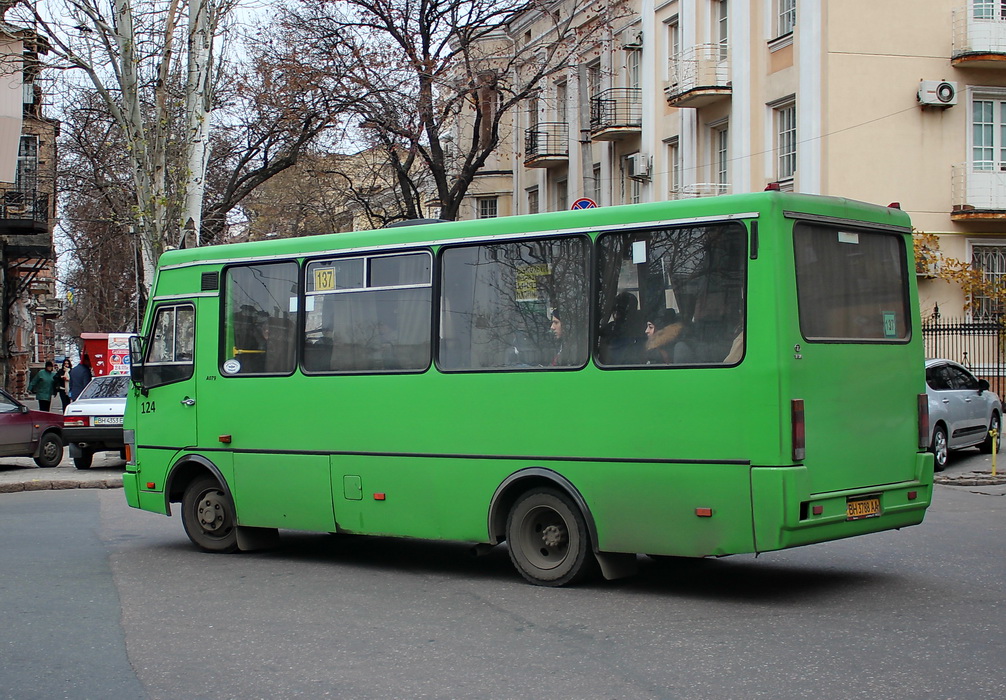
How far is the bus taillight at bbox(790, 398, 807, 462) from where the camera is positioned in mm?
8273

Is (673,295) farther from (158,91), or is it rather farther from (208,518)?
(158,91)

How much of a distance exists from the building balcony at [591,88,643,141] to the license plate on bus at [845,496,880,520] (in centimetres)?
2650

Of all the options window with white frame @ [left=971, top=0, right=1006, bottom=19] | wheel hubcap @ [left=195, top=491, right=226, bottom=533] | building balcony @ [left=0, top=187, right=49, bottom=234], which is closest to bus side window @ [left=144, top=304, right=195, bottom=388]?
wheel hubcap @ [left=195, top=491, right=226, bottom=533]

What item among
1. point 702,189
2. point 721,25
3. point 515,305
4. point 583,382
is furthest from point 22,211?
point 583,382

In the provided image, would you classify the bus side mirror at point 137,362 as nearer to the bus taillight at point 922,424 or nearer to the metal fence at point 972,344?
the bus taillight at point 922,424

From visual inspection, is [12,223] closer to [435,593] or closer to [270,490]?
[270,490]

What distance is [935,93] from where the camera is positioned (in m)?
27.2

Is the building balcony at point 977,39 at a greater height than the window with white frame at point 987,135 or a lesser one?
greater

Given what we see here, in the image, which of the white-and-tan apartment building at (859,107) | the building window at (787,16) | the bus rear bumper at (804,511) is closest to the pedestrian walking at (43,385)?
the white-and-tan apartment building at (859,107)

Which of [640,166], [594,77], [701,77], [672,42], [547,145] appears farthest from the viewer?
[547,145]

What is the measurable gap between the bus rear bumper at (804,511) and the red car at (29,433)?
55.0 ft

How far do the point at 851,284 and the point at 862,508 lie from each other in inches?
61.5

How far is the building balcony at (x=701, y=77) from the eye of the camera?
98.6 ft

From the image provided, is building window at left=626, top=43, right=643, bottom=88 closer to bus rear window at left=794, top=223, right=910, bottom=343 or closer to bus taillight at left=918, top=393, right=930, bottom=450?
bus rear window at left=794, top=223, right=910, bottom=343
